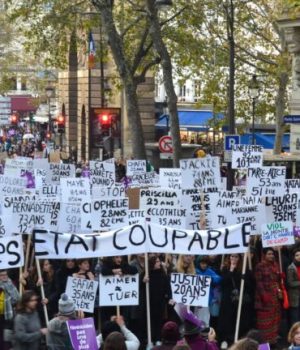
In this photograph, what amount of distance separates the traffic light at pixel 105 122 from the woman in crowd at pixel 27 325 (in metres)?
24.8

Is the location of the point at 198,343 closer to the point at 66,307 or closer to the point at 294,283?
the point at 66,307

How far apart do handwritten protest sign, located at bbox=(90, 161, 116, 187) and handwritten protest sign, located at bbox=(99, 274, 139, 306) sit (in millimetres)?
7227

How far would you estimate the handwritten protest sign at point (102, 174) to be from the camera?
20.4 meters

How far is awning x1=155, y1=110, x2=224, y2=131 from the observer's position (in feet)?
180

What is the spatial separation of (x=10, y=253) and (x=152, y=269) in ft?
6.25

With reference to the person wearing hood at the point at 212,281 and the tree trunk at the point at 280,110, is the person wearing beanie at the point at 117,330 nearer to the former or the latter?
the person wearing hood at the point at 212,281

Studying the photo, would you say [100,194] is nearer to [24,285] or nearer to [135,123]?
[24,285]

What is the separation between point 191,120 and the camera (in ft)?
188

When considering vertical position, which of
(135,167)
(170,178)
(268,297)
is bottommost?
(268,297)

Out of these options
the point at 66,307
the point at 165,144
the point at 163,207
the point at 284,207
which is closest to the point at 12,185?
the point at 163,207

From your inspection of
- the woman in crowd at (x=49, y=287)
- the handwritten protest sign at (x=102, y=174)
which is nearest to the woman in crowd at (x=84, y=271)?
the woman in crowd at (x=49, y=287)

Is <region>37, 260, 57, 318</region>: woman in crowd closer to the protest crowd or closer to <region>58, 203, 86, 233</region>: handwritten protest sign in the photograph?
the protest crowd

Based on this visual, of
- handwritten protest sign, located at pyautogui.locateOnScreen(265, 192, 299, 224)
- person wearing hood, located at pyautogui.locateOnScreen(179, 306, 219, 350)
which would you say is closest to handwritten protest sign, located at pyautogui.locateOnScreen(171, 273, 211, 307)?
person wearing hood, located at pyautogui.locateOnScreen(179, 306, 219, 350)

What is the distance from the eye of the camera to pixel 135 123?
31.1 m
